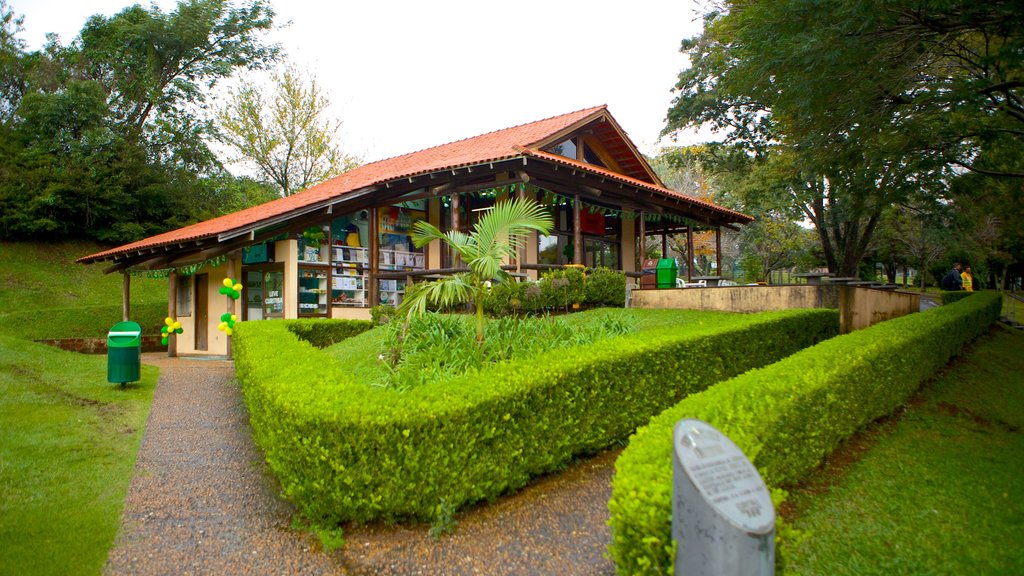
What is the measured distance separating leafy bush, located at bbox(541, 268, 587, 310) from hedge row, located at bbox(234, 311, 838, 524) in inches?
186

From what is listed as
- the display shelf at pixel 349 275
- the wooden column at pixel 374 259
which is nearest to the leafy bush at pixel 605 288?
the wooden column at pixel 374 259

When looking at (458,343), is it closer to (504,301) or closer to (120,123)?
(504,301)

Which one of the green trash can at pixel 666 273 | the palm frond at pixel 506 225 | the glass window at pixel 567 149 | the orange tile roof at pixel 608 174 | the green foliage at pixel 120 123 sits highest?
the green foliage at pixel 120 123

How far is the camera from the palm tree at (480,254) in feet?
19.3

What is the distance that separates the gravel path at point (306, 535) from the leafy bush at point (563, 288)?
556 cm

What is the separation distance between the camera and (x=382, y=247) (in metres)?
14.2

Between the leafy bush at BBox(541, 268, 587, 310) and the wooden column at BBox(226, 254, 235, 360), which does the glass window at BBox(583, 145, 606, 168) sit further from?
the wooden column at BBox(226, 254, 235, 360)

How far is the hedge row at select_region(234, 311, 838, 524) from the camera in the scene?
3.48 metres

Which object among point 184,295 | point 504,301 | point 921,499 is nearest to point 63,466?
point 504,301

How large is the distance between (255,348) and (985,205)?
1736 cm

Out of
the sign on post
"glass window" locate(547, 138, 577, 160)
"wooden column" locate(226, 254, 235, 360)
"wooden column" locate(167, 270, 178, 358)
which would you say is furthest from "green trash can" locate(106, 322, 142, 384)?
"glass window" locate(547, 138, 577, 160)

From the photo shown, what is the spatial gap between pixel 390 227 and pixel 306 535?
37.0ft

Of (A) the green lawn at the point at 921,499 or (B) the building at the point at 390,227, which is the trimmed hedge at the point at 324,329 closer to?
Result: (B) the building at the point at 390,227

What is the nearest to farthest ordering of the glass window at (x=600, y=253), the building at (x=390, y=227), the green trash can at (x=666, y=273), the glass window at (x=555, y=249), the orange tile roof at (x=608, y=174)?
1. the orange tile roof at (x=608, y=174)
2. the building at (x=390, y=227)
3. the green trash can at (x=666, y=273)
4. the glass window at (x=555, y=249)
5. the glass window at (x=600, y=253)
